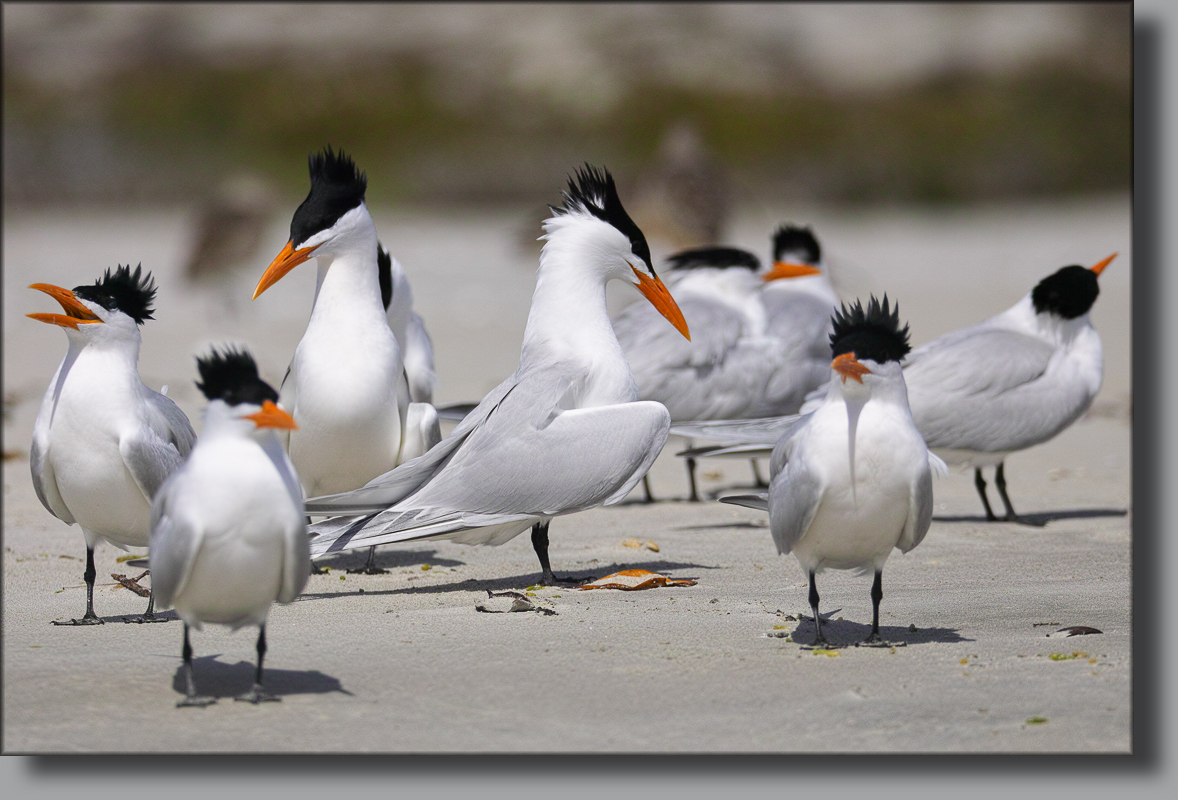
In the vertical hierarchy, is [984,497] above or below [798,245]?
below

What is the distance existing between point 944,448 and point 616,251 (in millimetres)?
1946

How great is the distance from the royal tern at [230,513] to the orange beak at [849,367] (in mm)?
1343

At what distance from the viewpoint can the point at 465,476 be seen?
419 centimetres

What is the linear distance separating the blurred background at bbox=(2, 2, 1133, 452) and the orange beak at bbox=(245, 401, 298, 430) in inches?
715

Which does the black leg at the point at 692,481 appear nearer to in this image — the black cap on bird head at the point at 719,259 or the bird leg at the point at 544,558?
the black cap on bird head at the point at 719,259

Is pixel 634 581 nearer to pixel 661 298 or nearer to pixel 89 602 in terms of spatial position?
pixel 661 298

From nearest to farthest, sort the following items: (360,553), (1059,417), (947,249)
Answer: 1. (360,553)
2. (1059,417)
3. (947,249)

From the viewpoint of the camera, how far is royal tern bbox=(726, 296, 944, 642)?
10.7 feet

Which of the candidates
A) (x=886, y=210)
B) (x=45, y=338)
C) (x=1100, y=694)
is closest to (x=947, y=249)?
(x=886, y=210)

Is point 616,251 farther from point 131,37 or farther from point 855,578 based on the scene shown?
point 131,37

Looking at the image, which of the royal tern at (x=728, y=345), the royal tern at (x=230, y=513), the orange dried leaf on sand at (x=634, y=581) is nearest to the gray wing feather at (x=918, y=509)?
the orange dried leaf on sand at (x=634, y=581)

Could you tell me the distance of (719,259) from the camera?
23.4 feet

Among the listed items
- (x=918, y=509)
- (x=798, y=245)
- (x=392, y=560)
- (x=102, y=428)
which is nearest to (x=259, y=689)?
(x=102, y=428)

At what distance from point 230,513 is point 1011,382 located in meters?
3.92
